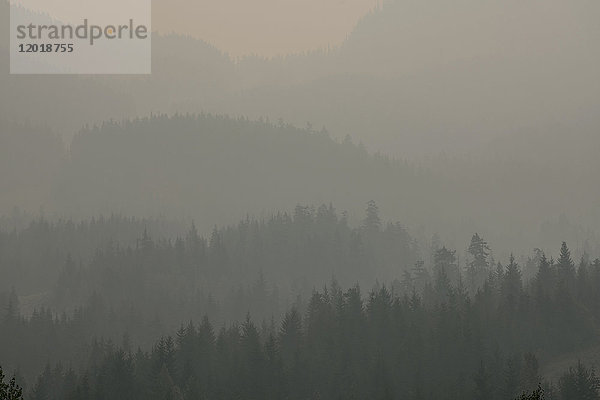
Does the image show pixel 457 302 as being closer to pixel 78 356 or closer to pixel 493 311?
pixel 493 311

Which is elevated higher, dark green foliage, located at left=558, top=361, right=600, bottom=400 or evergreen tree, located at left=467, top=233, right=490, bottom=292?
evergreen tree, located at left=467, top=233, right=490, bottom=292

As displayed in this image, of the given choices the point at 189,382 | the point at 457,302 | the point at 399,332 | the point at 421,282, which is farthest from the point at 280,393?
the point at 421,282

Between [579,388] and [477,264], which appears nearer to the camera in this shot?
[579,388]

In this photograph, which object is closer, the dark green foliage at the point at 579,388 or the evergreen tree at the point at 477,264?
the dark green foliage at the point at 579,388

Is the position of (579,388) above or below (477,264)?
below

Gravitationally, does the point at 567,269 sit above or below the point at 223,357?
above

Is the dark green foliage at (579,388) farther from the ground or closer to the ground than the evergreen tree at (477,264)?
closer to the ground

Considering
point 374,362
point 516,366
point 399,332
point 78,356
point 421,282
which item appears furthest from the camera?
point 421,282

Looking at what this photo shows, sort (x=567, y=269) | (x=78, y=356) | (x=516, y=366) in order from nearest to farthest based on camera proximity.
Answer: (x=516, y=366)
(x=567, y=269)
(x=78, y=356)

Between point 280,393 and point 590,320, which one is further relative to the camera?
point 590,320

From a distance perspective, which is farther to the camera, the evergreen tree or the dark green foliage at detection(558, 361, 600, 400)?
the evergreen tree

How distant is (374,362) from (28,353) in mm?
89080

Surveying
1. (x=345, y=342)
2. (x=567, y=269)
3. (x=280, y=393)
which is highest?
(x=567, y=269)

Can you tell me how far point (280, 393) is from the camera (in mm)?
123875
